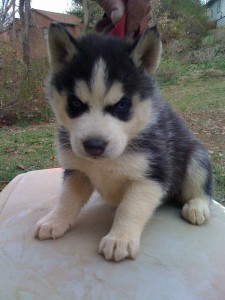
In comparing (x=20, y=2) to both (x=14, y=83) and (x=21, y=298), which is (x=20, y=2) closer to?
(x=14, y=83)

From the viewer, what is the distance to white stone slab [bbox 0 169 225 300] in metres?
1.68

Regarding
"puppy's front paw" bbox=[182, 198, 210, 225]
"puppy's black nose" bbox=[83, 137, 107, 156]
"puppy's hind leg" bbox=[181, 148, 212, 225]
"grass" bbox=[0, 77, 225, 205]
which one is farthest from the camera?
"grass" bbox=[0, 77, 225, 205]

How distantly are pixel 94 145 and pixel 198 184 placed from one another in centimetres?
91

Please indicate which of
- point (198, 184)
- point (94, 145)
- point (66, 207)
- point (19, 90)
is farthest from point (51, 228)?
point (19, 90)

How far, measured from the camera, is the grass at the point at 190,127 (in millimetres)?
5434

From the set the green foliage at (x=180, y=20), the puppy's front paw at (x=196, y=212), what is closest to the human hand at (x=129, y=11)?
the puppy's front paw at (x=196, y=212)

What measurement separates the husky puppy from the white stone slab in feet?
0.26

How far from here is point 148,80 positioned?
2.03 meters

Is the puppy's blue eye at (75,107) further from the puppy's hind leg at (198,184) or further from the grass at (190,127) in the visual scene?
the grass at (190,127)

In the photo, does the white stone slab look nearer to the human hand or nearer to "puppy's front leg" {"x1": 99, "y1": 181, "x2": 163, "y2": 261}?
"puppy's front leg" {"x1": 99, "y1": 181, "x2": 163, "y2": 261}

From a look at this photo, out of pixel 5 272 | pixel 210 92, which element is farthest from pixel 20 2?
pixel 5 272

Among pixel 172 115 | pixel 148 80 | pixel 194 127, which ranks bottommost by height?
pixel 194 127

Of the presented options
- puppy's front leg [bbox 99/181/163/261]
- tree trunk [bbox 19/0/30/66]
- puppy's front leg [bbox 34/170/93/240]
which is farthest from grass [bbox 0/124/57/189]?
puppy's front leg [bbox 99/181/163/261]

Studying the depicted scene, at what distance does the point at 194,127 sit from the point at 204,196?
16.4ft
